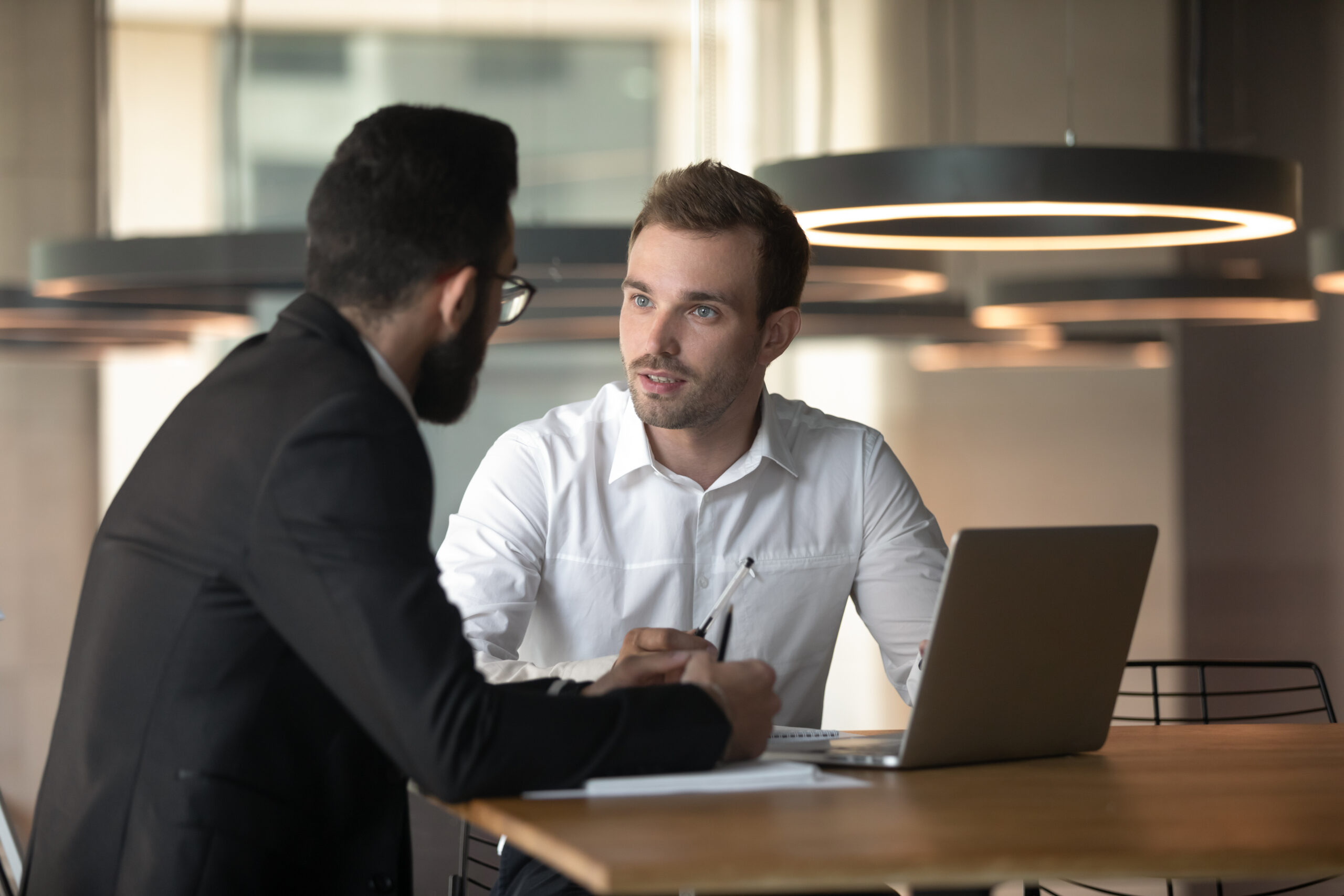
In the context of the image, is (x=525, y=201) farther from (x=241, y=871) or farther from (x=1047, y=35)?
(x=241, y=871)

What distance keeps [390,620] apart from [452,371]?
35 centimetres

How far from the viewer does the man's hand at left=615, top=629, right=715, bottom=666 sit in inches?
68.1

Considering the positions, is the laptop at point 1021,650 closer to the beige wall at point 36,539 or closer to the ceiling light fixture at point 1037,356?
the beige wall at point 36,539

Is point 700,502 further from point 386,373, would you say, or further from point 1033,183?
point 386,373

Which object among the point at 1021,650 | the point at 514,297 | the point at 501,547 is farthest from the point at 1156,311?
the point at 514,297

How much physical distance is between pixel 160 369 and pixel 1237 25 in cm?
350

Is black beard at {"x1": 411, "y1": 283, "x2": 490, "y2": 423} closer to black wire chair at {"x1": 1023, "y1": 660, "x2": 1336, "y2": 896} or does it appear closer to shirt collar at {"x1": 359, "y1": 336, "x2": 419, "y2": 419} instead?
shirt collar at {"x1": 359, "y1": 336, "x2": 419, "y2": 419}

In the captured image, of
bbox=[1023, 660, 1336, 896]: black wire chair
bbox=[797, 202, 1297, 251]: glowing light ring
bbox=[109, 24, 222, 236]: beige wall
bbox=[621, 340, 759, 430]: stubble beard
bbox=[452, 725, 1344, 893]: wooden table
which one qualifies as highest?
bbox=[109, 24, 222, 236]: beige wall

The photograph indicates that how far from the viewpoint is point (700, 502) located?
2.29 m

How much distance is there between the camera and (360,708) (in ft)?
4.48

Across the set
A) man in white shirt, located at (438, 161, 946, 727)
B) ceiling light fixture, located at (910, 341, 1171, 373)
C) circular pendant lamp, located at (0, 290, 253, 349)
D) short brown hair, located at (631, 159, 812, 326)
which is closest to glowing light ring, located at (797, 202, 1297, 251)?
short brown hair, located at (631, 159, 812, 326)

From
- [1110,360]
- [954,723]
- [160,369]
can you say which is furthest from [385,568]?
[1110,360]

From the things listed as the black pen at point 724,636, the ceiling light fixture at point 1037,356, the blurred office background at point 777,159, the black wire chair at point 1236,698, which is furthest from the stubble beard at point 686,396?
the ceiling light fixture at point 1037,356

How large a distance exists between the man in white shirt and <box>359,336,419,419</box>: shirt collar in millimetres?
637
